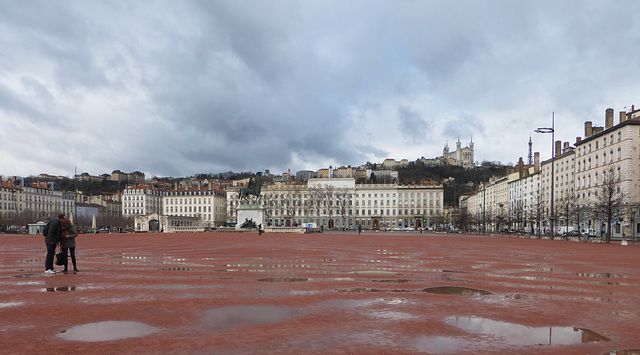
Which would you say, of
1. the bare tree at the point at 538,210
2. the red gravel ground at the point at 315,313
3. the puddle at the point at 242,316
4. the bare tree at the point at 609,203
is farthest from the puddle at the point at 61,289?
the bare tree at the point at 538,210

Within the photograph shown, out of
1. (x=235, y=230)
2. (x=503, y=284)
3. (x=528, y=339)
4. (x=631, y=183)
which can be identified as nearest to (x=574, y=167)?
(x=631, y=183)

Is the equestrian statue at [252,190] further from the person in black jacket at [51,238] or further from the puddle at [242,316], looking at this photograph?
the puddle at [242,316]

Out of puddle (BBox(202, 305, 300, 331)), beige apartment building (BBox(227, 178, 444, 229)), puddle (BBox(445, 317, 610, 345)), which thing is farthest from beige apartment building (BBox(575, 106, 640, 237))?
beige apartment building (BBox(227, 178, 444, 229))

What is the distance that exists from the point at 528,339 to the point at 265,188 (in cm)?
14095

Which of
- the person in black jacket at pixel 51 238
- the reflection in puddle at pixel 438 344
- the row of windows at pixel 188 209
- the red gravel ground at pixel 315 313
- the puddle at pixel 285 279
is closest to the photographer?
the reflection in puddle at pixel 438 344

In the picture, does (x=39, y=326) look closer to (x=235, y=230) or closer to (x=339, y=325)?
(x=339, y=325)

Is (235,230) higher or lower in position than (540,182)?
lower

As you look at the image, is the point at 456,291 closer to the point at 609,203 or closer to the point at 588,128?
the point at 609,203

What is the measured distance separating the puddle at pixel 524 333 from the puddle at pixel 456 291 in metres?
2.91

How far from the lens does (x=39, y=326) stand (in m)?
7.45

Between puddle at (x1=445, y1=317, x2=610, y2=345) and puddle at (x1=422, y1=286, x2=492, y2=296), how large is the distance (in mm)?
2906

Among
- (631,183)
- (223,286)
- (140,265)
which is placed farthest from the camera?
(631,183)

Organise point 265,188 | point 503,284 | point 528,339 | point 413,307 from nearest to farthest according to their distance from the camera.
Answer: point 528,339 → point 413,307 → point 503,284 → point 265,188

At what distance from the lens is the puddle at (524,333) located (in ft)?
22.3
